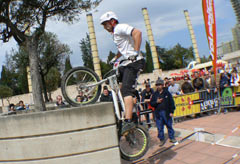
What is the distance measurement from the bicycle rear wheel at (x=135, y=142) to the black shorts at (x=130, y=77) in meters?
0.69

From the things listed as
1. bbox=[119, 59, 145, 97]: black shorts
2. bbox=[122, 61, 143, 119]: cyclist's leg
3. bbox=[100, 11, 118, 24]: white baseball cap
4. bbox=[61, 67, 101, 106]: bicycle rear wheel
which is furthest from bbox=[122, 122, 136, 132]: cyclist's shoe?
bbox=[100, 11, 118, 24]: white baseball cap

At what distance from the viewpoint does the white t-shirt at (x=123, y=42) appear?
3.69 metres

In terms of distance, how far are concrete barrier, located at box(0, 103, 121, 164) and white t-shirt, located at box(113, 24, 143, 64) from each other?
103 centimetres

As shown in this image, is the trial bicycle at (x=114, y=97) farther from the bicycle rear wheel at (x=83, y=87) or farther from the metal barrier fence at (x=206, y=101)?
the metal barrier fence at (x=206, y=101)

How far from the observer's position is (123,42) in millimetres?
3805

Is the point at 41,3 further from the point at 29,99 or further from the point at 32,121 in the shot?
the point at 29,99

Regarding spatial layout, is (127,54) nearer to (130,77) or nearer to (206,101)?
(130,77)

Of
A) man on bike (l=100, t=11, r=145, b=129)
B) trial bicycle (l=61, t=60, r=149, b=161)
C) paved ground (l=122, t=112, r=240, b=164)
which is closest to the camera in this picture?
man on bike (l=100, t=11, r=145, b=129)

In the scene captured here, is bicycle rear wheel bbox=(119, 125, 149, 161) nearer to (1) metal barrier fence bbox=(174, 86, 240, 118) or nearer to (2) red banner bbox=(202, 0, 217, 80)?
(1) metal barrier fence bbox=(174, 86, 240, 118)

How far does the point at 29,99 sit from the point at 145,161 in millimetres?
38242

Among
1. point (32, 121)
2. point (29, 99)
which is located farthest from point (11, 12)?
point (29, 99)

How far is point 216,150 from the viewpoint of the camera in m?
5.00

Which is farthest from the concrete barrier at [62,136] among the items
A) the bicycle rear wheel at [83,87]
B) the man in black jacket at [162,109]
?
the man in black jacket at [162,109]

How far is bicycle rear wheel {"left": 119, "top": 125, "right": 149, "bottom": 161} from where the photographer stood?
152 inches
